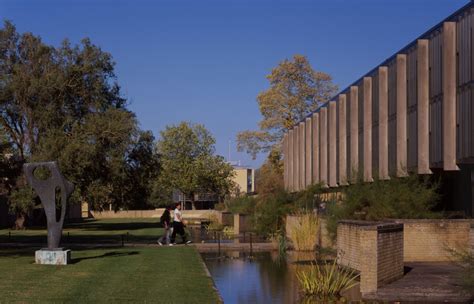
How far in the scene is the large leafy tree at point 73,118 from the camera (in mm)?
48562

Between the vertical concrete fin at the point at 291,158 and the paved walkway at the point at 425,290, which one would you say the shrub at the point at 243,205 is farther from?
the paved walkway at the point at 425,290

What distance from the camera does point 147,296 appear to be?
15727mm

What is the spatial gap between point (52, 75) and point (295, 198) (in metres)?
20.4

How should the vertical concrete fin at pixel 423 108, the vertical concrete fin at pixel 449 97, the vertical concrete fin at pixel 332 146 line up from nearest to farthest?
the vertical concrete fin at pixel 449 97 → the vertical concrete fin at pixel 423 108 → the vertical concrete fin at pixel 332 146

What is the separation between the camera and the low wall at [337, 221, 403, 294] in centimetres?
1677

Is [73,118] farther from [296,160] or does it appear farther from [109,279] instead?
[109,279]

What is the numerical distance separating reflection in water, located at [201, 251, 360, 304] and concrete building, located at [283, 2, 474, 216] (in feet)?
16.3

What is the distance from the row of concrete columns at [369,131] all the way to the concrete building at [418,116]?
0.04 metres

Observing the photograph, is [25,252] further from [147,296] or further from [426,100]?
[426,100]

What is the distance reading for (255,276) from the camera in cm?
2156

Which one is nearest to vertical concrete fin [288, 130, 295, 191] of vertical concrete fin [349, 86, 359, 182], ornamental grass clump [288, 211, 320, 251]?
vertical concrete fin [349, 86, 359, 182]

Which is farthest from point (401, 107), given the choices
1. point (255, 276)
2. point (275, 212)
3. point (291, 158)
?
point (291, 158)

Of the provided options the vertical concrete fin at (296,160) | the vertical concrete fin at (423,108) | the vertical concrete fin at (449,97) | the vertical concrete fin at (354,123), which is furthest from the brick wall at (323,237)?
the vertical concrete fin at (296,160)

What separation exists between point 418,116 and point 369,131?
25.5 ft
